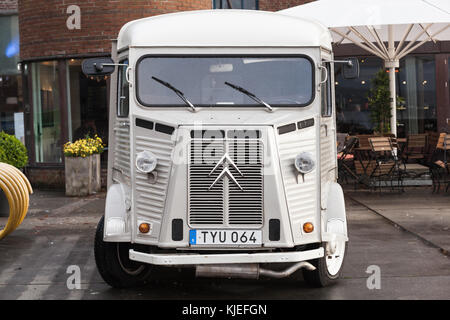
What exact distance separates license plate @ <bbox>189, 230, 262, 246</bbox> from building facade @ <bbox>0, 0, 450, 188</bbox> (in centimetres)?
962

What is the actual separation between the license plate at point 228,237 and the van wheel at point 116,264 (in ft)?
2.28

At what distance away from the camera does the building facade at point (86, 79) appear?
15.2 m

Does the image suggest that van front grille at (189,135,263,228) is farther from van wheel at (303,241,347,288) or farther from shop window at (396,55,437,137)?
shop window at (396,55,437,137)

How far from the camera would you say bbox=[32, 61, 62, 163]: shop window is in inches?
627

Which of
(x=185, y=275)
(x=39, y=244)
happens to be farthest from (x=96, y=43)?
(x=185, y=275)

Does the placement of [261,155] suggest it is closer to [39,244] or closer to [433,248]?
[433,248]

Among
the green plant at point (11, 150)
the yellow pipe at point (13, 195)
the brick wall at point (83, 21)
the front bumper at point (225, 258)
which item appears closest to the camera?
the front bumper at point (225, 258)

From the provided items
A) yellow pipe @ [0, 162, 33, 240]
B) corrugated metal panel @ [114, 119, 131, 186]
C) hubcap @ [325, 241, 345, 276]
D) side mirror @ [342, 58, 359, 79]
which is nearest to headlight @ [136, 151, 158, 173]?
corrugated metal panel @ [114, 119, 131, 186]

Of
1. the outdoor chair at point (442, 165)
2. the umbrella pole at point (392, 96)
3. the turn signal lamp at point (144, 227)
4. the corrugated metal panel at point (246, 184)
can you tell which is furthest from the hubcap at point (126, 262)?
the umbrella pole at point (392, 96)

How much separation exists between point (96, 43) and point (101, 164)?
8.24 ft

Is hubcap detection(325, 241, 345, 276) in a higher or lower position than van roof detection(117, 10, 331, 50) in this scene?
lower

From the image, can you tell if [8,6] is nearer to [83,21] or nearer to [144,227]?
[83,21]

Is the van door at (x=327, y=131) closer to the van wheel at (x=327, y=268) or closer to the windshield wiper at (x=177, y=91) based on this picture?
the van wheel at (x=327, y=268)

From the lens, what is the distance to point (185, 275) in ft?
25.0
